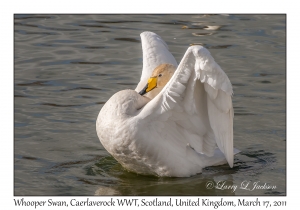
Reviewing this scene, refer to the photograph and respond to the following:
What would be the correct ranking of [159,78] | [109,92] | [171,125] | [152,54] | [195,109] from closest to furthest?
[195,109], [171,125], [159,78], [152,54], [109,92]

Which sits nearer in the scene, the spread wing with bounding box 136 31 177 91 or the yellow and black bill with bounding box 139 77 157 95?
the yellow and black bill with bounding box 139 77 157 95

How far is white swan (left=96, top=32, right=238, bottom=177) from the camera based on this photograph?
24.7 ft

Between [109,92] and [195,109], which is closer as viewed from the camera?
[195,109]

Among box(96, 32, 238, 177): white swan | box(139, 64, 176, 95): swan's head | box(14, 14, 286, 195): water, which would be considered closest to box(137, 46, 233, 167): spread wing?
box(96, 32, 238, 177): white swan

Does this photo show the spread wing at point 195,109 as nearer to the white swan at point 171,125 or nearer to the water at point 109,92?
the white swan at point 171,125

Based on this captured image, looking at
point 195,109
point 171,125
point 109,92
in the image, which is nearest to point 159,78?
point 171,125

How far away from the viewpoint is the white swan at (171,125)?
24.7ft

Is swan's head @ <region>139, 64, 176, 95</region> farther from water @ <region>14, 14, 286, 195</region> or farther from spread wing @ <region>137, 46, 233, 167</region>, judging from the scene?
water @ <region>14, 14, 286, 195</region>

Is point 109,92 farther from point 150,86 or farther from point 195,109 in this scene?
point 195,109

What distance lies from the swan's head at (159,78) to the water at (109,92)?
3.76 ft

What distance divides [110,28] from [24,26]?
1954 millimetres

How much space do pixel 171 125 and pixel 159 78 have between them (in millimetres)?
723

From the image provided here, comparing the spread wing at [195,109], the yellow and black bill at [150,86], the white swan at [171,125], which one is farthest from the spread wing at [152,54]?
the spread wing at [195,109]

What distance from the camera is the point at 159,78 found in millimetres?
8492
